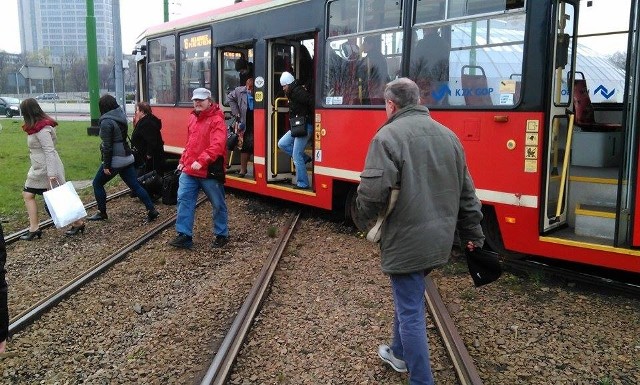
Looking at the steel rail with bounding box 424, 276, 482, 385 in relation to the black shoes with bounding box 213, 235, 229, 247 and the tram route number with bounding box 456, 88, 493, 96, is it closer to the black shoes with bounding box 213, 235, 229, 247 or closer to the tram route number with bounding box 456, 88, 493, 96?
the tram route number with bounding box 456, 88, 493, 96

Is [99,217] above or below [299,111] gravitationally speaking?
below

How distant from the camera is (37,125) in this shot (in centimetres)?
700

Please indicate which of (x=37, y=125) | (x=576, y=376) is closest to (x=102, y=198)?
(x=37, y=125)

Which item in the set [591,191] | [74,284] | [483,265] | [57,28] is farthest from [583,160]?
[57,28]

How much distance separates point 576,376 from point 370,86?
384 centimetres

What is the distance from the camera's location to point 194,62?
32.3ft

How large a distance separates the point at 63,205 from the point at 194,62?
3829 millimetres

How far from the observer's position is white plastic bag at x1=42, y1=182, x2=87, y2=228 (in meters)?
6.75

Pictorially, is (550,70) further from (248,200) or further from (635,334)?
(248,200)

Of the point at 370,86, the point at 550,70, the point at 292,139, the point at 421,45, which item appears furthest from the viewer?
the point at 292,139

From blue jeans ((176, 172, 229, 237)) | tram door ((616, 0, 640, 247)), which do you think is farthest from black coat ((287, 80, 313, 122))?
tram door ((616, 0, 640, 247))

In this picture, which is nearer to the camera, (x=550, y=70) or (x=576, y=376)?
(x=576, y=376)

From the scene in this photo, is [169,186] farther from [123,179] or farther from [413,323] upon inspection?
[413,323]

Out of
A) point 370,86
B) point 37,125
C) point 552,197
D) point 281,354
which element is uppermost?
point 370,86
